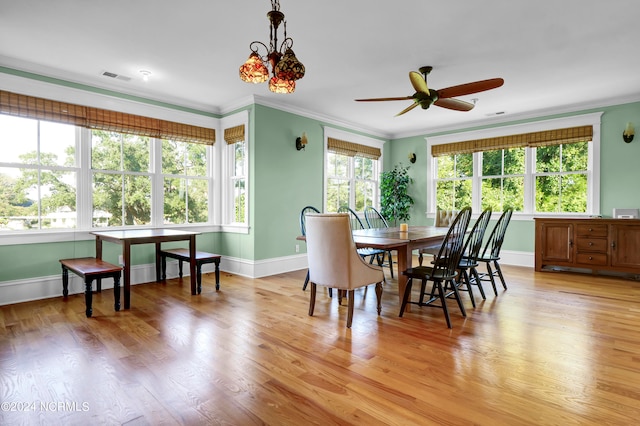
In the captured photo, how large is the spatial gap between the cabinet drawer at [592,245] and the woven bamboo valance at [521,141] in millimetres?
1545

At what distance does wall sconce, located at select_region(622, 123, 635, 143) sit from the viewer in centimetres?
489

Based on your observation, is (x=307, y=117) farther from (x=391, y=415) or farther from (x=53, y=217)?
(x=391, y=415)

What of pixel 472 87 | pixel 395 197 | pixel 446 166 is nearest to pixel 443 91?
pixel 472 87

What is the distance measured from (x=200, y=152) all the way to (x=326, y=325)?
3571 millimetres

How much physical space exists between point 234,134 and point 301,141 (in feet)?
3.29

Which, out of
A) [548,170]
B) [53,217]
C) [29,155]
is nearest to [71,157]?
[29,155]

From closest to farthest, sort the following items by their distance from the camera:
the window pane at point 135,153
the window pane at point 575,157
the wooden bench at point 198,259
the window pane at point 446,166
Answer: the wooden bench at point 198,259
the window pane at point 135,153
the window pane at point 575,157
the window pane at point 446,166

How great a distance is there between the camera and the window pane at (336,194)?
6246 mm

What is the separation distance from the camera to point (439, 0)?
2594 mm

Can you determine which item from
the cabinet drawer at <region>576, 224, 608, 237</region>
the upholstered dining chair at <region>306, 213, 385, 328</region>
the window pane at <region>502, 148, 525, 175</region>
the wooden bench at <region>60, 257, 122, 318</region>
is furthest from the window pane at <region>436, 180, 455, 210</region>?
the wooden bench at <region>60, 257, 122, 318</region>

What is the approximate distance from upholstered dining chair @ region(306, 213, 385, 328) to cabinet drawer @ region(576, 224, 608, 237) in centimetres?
366

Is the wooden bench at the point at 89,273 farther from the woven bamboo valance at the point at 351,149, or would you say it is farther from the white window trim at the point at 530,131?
the white window trim at the point at 530,131

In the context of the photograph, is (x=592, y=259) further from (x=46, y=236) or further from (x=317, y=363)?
(x=46, y=236)

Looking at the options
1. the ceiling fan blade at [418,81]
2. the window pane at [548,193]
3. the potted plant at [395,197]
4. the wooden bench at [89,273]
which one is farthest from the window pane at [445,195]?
the wooden bench at [89,273]
